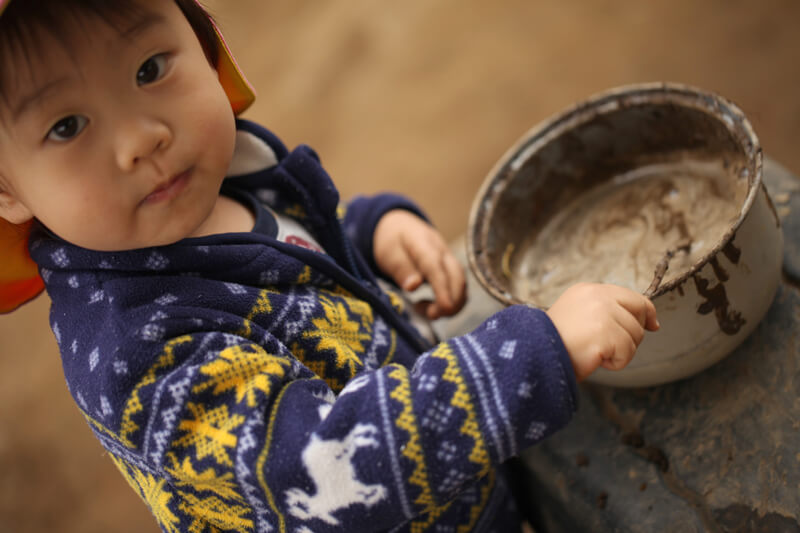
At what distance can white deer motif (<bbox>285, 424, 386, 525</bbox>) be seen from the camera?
61cm

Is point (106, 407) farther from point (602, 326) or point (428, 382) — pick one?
point (602, 326)

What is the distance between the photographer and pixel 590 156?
104cm

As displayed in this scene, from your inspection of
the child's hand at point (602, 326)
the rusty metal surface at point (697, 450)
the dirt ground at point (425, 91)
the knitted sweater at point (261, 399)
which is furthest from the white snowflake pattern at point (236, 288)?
the dirt ground at point (425, 91)

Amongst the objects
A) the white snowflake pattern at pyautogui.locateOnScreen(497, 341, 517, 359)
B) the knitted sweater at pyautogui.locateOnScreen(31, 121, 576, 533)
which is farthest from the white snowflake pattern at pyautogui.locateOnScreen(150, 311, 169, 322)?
the white snowflake pattern at pyautogui.locateOnScreen(497, 341, 517, 359)

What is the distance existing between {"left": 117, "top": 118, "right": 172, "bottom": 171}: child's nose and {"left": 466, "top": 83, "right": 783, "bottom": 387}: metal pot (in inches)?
16.2

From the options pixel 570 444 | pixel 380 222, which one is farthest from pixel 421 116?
pixel 570 444

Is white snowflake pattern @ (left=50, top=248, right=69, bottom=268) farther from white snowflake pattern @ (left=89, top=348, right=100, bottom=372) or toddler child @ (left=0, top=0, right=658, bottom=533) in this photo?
white snowflake pattern @ (left=89, top=348, right=100, bottom=372)

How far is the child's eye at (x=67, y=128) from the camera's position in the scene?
1.99 ft

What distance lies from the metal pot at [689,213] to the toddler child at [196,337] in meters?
0.10

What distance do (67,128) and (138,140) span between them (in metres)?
0.06

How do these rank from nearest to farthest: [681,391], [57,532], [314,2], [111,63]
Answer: [111,63], [681,391], [57,532], [314,2]

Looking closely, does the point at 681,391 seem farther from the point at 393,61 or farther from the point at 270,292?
the point at 393,61

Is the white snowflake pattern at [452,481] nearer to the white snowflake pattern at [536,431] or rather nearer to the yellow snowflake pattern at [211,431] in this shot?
the white snowflake pattern at [536,431]

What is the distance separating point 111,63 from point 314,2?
2.74 metres
